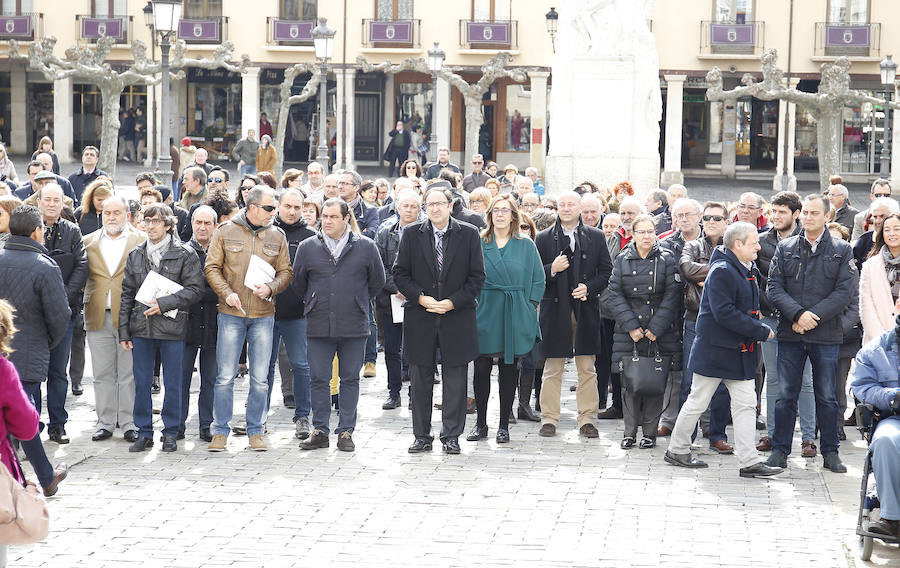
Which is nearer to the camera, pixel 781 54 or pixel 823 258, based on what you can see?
pixel 823 258

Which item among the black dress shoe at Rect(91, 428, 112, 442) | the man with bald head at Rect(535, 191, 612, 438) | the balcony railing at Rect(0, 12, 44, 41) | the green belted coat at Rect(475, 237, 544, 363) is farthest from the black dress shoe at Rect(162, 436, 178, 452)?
the balcony railing at Rect(0, 12, 44, 41)

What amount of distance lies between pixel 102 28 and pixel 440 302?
1605 inches

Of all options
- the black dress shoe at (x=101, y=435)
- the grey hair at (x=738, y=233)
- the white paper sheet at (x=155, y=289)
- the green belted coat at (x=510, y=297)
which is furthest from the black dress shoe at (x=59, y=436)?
the grey hair at (x=738, y=233)

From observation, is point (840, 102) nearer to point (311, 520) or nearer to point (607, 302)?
point (607, 302)

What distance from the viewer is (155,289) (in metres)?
9.44

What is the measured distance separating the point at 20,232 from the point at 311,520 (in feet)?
9.19

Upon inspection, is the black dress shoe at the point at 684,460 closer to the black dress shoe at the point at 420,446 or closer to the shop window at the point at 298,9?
the black dress shoe at the point at 420,446

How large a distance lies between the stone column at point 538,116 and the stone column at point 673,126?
432 centimetres

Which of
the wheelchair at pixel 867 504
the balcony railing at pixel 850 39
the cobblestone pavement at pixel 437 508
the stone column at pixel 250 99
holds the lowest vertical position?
the cobblestone pavement at pixel 437 508

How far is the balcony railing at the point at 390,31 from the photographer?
152ft

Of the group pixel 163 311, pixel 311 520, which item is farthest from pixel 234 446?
pixel 311 520

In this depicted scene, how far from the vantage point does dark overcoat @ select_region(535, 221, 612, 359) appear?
10.3m

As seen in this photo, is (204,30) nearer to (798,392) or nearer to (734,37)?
(734,37)

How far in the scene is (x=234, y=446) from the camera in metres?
9.76
